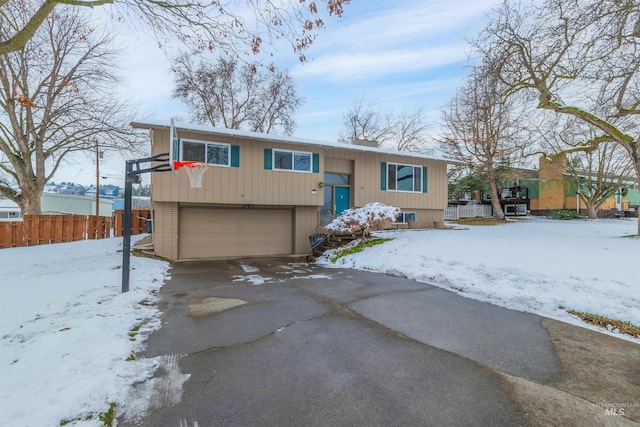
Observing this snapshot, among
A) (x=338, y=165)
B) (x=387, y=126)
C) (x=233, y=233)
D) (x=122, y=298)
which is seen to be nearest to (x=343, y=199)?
(x=338, y=165)

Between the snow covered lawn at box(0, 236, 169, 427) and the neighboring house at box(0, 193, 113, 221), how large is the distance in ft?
98.5

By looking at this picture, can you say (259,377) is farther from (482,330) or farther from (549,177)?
(549,177)

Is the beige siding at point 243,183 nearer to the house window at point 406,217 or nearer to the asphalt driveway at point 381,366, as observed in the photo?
the house window at point 406,217

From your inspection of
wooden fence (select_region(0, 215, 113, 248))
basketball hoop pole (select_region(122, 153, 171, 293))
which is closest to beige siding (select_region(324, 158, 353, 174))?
basketball hoop pole (select_region(122, 153, 171, 293))

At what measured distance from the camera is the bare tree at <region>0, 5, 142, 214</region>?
13812 mm

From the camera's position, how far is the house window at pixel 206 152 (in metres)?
10.5

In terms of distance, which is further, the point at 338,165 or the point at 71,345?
the point at 338,165

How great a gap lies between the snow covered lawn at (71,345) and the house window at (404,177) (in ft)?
36.1

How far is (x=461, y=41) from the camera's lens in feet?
36.8

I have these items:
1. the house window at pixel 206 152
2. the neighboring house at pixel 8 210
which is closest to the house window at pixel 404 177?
the house window at pixel 206 152

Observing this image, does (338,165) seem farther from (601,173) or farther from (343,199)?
(601,173)

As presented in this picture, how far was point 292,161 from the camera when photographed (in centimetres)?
1227

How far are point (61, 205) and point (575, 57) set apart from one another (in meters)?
42.7

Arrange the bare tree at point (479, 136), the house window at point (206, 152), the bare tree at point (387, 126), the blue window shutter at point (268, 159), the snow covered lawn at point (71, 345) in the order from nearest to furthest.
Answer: the snow covered lawn at point (71, 345) < the house window at point (206, 152) < the blue window shutter at point (268, 159) < the bare tree at point (479, 136) < the bare tree at point (387, 126)
